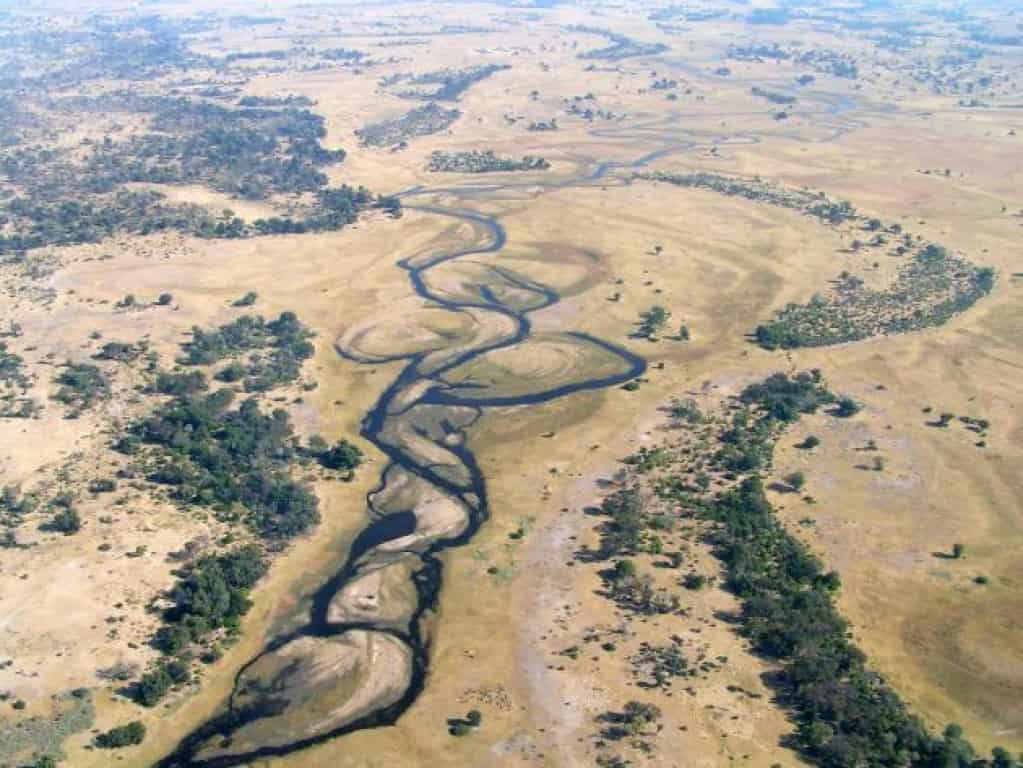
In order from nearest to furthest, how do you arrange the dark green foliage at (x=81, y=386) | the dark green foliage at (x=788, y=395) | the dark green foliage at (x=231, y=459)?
the dark green foliage at (x=231, y=459), the dark green foliage at (x=81, y=386), the dark green foliage at (x=788, y=395)

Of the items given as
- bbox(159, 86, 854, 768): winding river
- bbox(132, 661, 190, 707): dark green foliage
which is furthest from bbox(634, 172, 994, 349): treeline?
bbox(132, 661, 190, 707): dark green foliage

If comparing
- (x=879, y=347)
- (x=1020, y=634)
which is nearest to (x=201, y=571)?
(x=1020, y=634)

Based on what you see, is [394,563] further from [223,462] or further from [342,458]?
[223,462]

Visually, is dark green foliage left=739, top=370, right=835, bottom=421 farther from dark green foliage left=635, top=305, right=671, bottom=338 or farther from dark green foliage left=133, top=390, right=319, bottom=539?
dark green foliage left=133, top=390, right=319, bottom=539

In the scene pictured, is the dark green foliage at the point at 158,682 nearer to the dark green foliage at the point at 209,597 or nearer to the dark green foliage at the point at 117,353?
the dark green foliage at the point at 209,597

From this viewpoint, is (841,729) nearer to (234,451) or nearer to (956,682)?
(956,682)

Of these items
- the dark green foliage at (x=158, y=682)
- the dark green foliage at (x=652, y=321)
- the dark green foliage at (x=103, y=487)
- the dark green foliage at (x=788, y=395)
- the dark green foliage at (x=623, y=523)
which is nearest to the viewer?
the dark green foliage at (x=158, y=682)

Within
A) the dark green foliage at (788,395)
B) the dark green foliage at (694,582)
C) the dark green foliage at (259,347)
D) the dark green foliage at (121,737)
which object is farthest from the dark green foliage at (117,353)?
the dark green foliage at (788,395)
